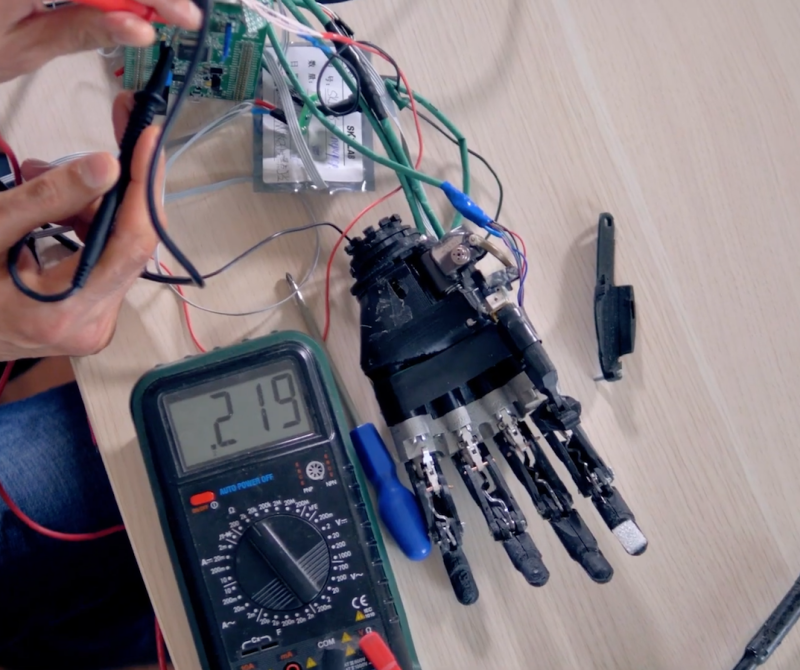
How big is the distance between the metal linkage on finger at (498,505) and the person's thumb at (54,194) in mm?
371

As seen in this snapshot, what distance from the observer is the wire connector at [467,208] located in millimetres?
651

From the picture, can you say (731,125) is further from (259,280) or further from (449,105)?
(259,280)

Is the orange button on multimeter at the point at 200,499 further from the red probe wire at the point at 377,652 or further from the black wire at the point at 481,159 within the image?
the black wire at the point at 481,159

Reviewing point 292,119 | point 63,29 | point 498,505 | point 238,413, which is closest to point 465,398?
point 498,505

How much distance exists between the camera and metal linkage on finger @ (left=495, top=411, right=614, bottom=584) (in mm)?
605

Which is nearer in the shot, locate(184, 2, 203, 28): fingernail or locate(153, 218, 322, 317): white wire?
locate(184, 2, 203, 28): fingernail

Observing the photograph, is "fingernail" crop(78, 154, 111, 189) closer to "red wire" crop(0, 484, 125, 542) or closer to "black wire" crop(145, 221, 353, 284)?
"black wire" crop(145, 221, 353, 284)

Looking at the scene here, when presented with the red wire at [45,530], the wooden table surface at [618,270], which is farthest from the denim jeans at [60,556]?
the wooden table surface at [618,270]

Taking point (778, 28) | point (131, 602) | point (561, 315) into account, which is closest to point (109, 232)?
point (561, 315)

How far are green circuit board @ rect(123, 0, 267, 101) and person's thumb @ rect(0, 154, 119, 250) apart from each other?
0.61ft

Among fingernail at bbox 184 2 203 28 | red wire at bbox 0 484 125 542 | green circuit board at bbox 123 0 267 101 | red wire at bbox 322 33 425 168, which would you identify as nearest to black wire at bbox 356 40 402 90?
red wire at bbox 322 33 425 168

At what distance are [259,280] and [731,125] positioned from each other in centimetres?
55

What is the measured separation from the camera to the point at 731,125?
2.41ft

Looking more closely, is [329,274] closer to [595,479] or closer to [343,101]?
[343,101]
